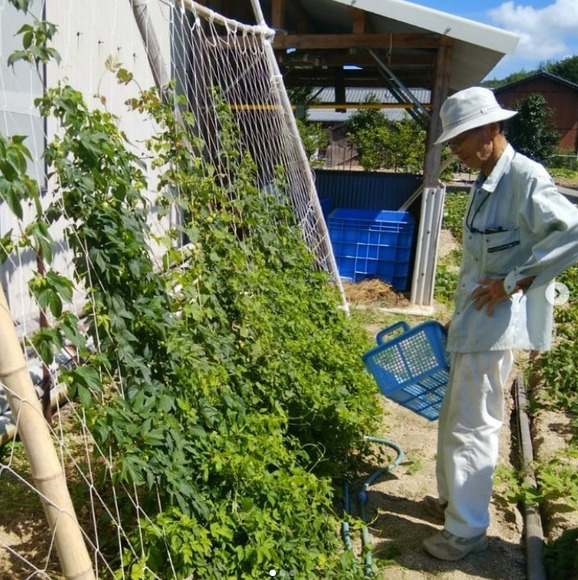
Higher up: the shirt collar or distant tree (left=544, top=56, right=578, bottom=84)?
distant tree (left=544, top=56, right=578, bottom=84)

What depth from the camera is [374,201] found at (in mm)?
8898

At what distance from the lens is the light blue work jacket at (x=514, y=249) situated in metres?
2.43

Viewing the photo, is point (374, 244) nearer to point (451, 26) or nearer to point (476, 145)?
point (451, 26)

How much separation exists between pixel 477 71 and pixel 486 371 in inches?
240

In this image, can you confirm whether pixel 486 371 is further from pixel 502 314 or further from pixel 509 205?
pixel 509 205

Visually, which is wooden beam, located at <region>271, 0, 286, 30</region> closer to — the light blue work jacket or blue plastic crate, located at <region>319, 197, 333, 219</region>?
blue plastic crate, located at <region>319, 197, 333, 219</region>

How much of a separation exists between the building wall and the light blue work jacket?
5189 cm

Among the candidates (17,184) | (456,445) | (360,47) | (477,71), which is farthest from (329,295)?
(477,71)

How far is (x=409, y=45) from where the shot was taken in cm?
663

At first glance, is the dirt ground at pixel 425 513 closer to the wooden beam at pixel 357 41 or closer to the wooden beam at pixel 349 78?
the wooden beam at pixel 357 41

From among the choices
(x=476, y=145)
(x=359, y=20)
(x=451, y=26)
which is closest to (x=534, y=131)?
(x=359, y=20)

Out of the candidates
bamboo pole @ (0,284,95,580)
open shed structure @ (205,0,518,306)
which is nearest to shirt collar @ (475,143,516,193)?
bamboo pole @ (0,284,95,580)

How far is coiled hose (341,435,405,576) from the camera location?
272 cm

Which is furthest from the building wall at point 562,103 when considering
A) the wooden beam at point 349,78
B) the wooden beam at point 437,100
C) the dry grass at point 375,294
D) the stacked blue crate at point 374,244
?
the dry grass at point 375,294
